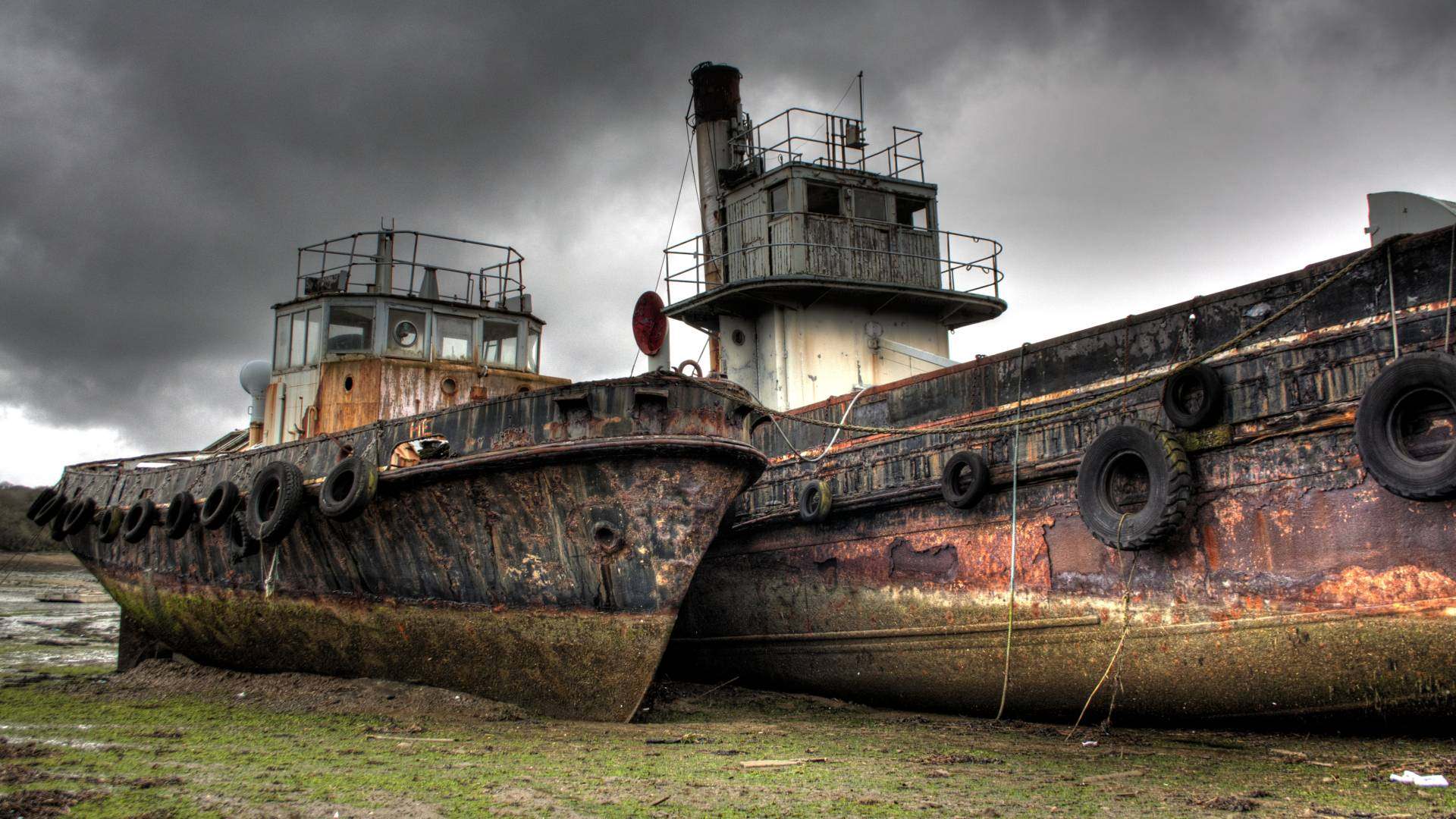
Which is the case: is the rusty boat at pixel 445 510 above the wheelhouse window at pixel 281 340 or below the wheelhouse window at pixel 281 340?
below

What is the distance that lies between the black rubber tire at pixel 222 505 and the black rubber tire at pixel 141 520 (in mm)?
2012

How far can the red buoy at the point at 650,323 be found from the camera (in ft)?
30.2

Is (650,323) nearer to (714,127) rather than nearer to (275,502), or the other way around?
(275,502)

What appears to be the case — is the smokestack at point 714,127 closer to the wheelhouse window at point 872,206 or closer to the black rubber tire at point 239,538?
the wheelhouse window at point 872,206

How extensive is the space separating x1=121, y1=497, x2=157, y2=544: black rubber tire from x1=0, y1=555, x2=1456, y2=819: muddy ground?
320 centimetres

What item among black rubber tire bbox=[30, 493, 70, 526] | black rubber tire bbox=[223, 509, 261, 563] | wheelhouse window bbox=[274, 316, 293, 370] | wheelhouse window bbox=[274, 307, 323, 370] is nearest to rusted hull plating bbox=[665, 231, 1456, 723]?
black rubber tire bbox=[223, 509, 261, 563]

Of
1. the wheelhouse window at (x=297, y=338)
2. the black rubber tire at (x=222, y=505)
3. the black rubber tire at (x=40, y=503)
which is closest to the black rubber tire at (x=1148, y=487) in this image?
the black rubber tire at (x=222, y=505)

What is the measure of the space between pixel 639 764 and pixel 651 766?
11cm

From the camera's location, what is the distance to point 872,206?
47.3 ft

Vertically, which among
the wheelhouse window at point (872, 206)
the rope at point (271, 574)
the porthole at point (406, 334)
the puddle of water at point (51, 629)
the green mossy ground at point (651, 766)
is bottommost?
the green mossy ground at point (651, 766)

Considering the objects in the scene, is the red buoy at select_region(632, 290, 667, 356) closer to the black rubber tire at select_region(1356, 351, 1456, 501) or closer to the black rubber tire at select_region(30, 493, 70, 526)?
the black rubber tire at select_region(1356, 351, 1456, 501)

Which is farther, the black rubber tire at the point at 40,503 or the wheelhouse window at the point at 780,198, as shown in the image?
the black rubber tire at the point at 40,503

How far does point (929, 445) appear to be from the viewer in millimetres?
9578

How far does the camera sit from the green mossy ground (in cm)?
505
